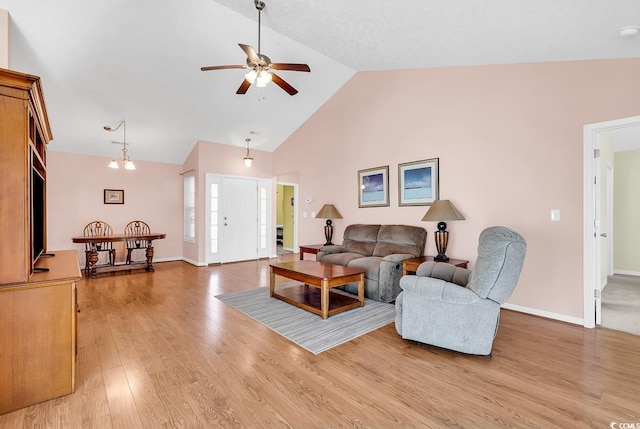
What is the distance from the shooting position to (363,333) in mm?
2883

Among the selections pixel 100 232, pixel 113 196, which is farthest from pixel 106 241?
pixel 113 196

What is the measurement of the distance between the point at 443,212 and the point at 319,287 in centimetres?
184

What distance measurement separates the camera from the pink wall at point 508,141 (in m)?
3.09

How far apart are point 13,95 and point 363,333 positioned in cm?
313

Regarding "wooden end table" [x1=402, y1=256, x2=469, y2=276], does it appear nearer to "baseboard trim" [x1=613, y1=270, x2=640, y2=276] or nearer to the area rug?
the area rug

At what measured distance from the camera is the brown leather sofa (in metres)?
3.88

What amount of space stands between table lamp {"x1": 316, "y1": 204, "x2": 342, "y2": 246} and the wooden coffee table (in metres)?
1.55

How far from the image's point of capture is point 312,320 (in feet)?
10.5

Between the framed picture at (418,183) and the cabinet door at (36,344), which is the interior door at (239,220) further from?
the cabinet door at (36,344)

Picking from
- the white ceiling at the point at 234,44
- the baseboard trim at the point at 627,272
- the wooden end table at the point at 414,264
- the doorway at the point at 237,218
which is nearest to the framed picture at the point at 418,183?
the wooden end table at the point at 414,264

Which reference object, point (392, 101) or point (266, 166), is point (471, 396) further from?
point (266, 166)

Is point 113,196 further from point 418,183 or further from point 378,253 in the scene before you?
point 418,183

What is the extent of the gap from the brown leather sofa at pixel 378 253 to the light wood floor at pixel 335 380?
95 centimetres

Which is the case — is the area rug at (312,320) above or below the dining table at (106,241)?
below
